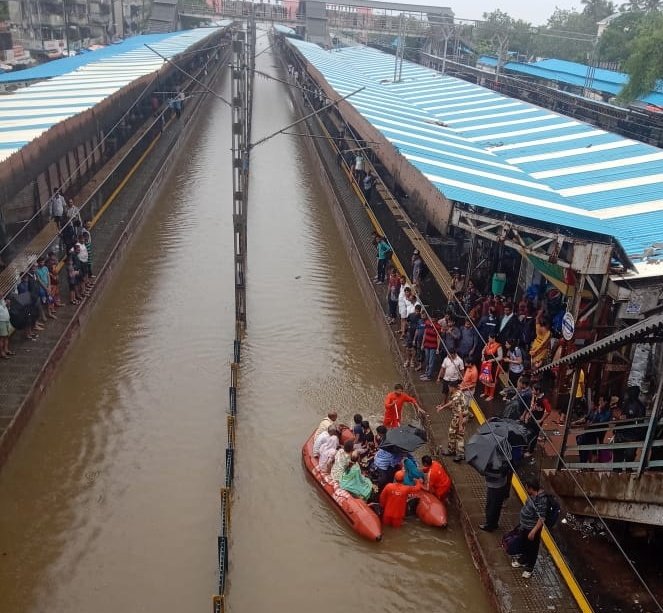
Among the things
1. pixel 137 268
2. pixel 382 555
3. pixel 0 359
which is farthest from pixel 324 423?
pixel 137 268

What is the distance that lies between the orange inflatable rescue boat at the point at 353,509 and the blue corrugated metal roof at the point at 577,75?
97.3 ft

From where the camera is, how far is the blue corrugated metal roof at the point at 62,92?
14795 mm

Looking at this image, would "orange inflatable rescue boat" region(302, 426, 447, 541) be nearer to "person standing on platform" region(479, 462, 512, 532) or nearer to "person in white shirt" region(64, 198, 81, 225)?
"person standing on platform" region(479, 462, 512, 532)

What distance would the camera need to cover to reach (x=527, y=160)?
15547 millimetres

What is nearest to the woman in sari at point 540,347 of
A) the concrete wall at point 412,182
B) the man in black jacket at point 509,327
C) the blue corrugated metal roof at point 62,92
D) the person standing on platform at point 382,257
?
the man in black jacket at point 509,327

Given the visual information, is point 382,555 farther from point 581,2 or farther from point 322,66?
point 581,2

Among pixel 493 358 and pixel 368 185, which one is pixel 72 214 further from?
pixel 493 358

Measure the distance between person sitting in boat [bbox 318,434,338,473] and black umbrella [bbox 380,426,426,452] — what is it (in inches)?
32.2

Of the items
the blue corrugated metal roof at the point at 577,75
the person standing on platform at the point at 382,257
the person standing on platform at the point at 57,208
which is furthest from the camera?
the blue corrugated metal roof at the point at 577,75

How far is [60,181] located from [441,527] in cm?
1545

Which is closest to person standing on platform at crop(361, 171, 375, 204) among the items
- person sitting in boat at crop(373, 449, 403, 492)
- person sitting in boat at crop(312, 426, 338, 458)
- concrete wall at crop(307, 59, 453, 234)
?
concrete wall at crop(307, 59, 453, 234)

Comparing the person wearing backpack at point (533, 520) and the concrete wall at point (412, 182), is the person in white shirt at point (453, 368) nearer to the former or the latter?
the concrete wall at point (412, 182)

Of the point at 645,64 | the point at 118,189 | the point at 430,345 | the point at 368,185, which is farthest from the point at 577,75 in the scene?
the point at 430,345

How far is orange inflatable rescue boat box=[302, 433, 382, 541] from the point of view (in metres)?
8.40
